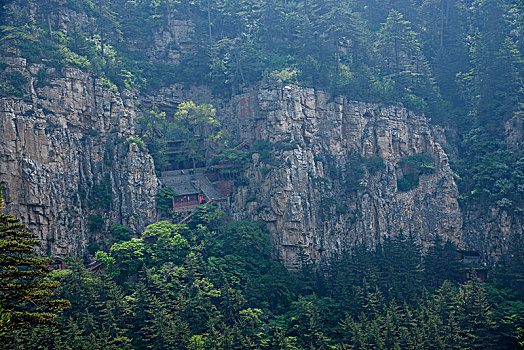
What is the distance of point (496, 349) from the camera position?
34594mm

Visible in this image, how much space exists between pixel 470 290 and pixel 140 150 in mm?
30972

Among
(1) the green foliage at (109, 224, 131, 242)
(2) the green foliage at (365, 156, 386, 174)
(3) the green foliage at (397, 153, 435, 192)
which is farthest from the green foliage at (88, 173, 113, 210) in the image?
(3) the green foliage at (397, 153, 435, 192)

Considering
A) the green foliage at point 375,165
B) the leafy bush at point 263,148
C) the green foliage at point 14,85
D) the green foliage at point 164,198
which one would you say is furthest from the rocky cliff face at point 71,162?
the green foliage at point 375,165

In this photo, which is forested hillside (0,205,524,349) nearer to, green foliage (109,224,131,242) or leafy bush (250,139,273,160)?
green foliage (109,224,131,242)

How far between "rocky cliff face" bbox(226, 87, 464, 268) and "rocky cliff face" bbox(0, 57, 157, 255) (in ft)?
35.2

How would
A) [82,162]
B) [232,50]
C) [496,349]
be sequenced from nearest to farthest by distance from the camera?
[496,349] → [82,162] → [232,50]

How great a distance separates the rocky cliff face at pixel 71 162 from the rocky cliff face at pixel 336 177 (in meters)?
10.7

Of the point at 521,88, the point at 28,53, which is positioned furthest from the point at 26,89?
the point at 521,88

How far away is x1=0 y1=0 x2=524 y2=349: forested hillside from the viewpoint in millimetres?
35312

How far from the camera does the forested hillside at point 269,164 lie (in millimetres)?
35312

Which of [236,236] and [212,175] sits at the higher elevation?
[212,175]

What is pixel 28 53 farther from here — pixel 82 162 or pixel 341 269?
pixel 341 269

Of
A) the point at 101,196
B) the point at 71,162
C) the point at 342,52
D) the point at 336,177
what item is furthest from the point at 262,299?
the point at 342,52

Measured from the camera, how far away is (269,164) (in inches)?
1871
